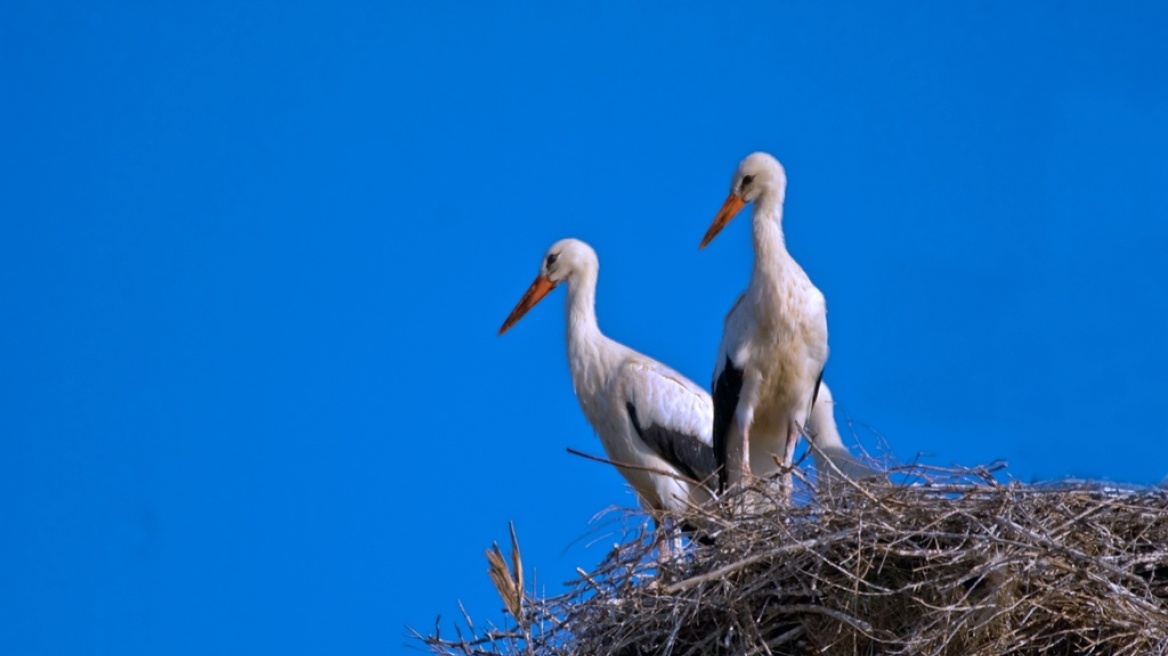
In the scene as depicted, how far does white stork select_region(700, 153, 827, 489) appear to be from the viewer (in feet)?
27.0

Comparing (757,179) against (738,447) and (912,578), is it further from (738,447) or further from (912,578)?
(912,578)

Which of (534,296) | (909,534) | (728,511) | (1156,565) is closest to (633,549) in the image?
(728,511)

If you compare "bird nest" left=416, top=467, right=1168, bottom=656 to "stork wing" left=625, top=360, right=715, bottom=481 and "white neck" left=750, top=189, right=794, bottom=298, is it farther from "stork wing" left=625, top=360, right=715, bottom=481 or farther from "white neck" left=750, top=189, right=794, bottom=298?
"stork wing" left=625, top=360, right=715, bottom=481

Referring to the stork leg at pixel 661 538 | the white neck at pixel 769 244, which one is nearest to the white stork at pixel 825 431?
the white neck at pixel 769 244

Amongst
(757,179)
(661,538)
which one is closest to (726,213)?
(757,179)

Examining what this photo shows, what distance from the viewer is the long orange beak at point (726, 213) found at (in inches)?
348

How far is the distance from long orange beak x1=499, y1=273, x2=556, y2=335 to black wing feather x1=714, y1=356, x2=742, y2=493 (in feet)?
6.05

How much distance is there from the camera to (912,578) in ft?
19.9

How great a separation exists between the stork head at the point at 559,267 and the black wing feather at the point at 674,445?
0.79 metres

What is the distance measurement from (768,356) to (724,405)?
0.96 ft

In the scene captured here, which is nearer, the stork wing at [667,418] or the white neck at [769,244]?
the white neck at [769,244]

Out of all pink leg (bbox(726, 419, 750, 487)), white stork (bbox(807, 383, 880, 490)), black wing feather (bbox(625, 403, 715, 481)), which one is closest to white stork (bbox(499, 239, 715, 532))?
black wing feather (bbox(625, 403, 715, 481))

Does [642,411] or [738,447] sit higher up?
[642,411]

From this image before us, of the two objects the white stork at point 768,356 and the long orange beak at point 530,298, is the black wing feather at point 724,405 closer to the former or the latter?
the white stork at point 768,356
